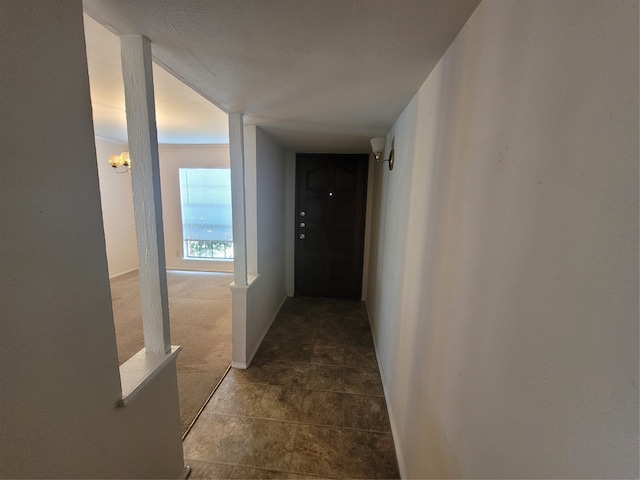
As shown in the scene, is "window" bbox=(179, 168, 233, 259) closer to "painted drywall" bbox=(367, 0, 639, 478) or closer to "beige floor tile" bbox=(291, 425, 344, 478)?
"beige floor tile" bbox=(291, 425, 344, 478)

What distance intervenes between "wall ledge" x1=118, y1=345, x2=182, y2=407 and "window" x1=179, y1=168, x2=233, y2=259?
4019 millimetres

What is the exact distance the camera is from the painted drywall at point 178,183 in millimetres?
4879

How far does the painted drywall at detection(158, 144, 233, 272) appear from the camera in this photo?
16.0 feet

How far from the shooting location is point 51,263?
0.71m

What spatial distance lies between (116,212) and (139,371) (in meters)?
4.67

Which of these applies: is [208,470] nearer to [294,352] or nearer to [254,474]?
[254,474]

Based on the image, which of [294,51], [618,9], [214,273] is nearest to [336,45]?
[294,51]

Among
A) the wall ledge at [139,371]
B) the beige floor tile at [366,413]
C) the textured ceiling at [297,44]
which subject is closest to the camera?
the textured ceiling at [297,44]

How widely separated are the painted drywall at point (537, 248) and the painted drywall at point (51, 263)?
1153 millimetres

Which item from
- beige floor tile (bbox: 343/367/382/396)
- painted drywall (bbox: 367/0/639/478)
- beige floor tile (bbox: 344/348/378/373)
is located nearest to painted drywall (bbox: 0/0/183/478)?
painted drywall (bbox: 367/0/639/478)

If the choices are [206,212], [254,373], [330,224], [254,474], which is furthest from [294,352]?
[206,212]

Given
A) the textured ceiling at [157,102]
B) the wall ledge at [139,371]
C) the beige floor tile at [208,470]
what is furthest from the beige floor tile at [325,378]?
the textured ceiling at [157,102]

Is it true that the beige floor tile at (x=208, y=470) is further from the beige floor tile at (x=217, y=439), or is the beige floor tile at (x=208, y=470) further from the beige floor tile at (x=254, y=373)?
the beige floor tile at (x=254, y=373)

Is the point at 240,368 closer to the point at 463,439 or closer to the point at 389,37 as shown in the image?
the point at 463,439
